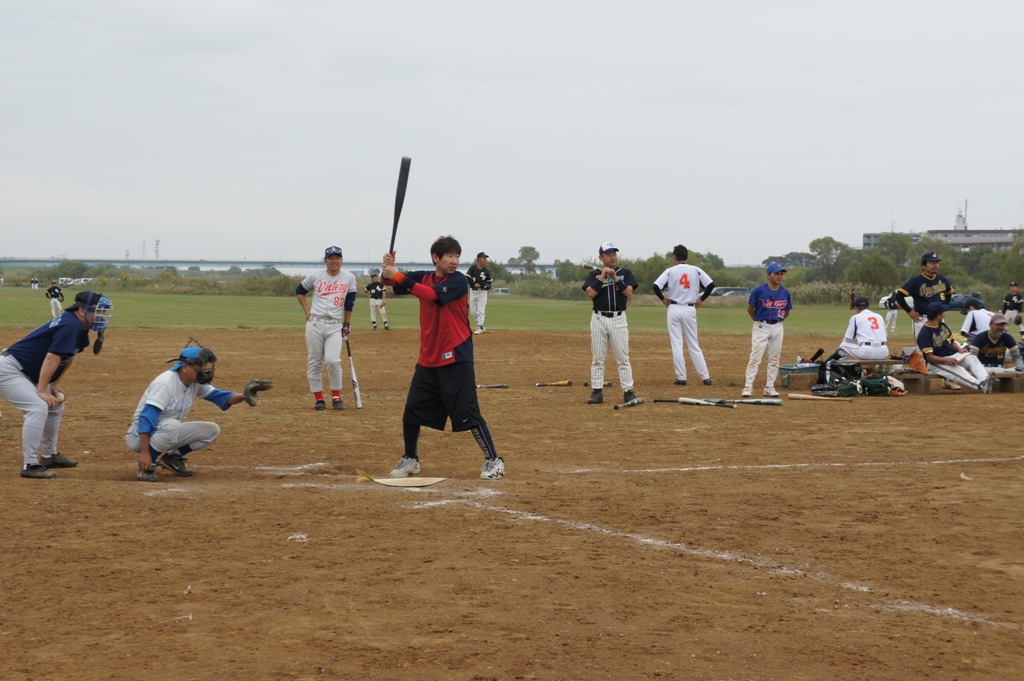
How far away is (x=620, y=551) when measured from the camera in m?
6.17

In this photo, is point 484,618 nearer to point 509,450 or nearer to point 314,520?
point 314,520

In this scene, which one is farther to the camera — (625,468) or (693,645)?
(625,468)

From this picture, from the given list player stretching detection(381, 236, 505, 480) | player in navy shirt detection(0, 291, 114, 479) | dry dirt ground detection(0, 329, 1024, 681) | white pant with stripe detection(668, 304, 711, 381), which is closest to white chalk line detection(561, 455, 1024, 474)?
dry dirt ground detection(0, 329, 1024, 681)

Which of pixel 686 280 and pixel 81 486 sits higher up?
pixel 686 280

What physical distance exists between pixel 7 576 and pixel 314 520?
197 centimetres

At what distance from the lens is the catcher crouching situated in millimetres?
8141

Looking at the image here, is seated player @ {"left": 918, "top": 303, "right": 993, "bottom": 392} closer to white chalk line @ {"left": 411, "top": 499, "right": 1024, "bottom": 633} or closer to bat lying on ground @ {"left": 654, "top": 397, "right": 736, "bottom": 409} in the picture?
bat lying on ground @ {"left": 654, "top": 397, "right": 736, "bottom": 409}

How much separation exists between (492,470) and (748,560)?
283 cm

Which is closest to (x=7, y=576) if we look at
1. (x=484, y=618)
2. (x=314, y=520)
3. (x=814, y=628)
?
(x=314, y=520)

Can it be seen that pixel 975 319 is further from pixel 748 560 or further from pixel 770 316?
pixel 748 560

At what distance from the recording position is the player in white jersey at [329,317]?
42.6ft

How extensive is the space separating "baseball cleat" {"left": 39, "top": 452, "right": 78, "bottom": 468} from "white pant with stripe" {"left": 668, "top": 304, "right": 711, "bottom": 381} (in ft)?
31.7

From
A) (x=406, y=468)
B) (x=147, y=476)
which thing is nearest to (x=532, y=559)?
(x=406, y=468)

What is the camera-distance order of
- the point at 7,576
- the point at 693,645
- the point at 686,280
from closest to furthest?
1. the point at 693,645
2. the point at 7,576
3. the point at 686,280
